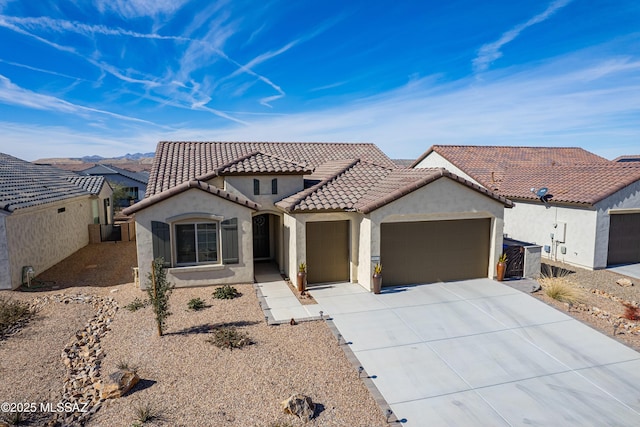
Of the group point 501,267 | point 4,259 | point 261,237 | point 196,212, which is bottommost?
point 501,267

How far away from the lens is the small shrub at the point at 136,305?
12.9 meters

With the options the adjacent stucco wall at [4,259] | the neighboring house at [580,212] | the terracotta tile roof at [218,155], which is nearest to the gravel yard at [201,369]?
the adjacent stucco wall at [4,259]

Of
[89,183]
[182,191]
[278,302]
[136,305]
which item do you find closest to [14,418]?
[136,305]

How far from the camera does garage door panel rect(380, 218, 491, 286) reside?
15273mm

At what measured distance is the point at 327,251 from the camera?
15.6 meters

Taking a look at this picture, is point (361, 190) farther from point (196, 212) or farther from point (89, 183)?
point (89, 183)

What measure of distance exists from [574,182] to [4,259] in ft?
85.5

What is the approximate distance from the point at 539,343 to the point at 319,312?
20.4 ft

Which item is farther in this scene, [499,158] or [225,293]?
[499,158]

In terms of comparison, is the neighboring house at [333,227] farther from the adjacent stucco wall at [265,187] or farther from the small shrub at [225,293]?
the small shrub at [225,293]

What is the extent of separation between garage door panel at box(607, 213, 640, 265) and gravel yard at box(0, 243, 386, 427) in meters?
16.0

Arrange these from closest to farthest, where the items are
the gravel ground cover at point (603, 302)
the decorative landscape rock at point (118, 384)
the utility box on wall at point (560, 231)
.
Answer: the decorative landscape rock at point (118, 384)
the gravel ground cover at point (603, 302)
the utility box on wall at point (560, 231)

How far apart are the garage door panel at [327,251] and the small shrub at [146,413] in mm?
8527

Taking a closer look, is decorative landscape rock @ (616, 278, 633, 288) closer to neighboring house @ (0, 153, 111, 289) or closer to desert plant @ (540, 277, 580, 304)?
desert plant @ (540, 277, 580, 304)
